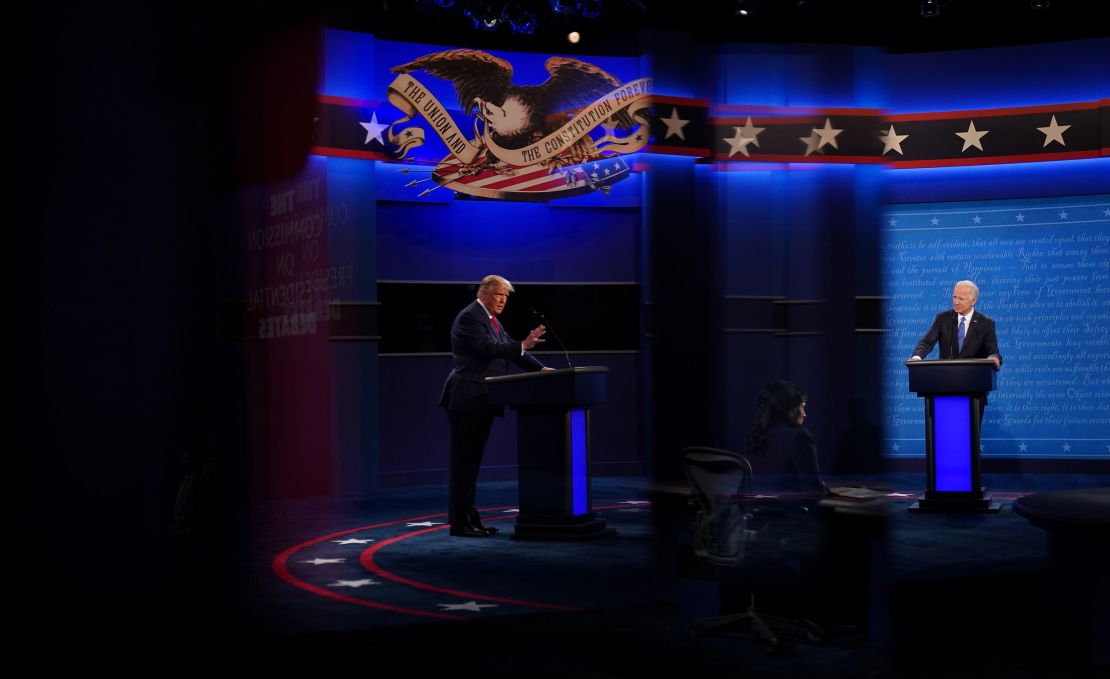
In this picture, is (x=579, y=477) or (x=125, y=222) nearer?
(x=125, y=222)

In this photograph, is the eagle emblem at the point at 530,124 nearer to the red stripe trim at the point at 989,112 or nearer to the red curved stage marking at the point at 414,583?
the red stripe trim at the point at 989,112

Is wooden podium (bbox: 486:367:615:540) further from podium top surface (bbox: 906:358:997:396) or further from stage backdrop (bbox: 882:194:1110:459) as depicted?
stage backdrop (bbox: 882:194:1110:459)

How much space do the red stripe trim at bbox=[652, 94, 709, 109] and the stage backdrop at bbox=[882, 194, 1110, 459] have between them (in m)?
1.99

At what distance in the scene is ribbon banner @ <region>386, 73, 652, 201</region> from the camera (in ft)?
29.8

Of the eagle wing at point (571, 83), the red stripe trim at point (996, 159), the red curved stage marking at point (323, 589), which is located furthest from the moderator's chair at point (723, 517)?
the red stripe trim at point (996, 159)

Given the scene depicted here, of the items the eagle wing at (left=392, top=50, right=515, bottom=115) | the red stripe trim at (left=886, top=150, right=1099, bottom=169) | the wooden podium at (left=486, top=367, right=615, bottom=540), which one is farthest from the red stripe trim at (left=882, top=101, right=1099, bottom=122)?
the wooden podium at (left=486, top=367, right=615, bottom=540)

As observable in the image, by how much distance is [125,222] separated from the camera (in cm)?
261

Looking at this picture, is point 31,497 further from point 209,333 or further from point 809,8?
point 809,8

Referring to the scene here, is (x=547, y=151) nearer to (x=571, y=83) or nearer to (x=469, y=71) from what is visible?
(x=571, y=83)

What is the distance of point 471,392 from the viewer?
21.0 feet

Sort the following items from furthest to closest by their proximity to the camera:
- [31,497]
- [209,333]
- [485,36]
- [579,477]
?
[485,36] → [579,477] → [209,333] → [31,497]

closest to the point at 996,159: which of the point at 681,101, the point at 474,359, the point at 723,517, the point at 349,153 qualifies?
the point at 681,101

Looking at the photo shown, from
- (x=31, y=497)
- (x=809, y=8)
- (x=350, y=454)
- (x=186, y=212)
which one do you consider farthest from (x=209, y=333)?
(x=350, y=454)

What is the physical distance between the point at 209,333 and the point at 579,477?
3.85 metres
